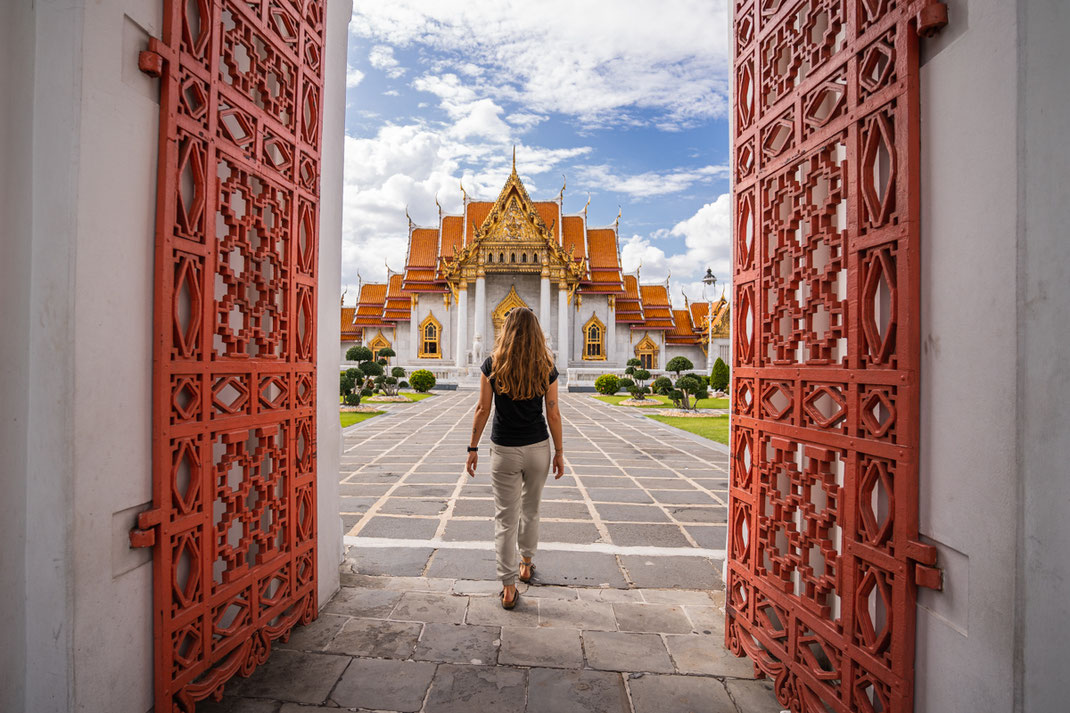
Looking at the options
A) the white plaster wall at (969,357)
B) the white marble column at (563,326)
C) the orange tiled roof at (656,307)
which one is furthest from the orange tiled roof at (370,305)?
the white plaster wall at (969,357)

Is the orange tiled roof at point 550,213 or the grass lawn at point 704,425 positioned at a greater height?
the orange tiled roof at point 550,213

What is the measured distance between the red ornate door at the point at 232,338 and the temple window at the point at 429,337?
2939 centimetres

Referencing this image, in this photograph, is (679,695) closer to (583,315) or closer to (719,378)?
(719,378)

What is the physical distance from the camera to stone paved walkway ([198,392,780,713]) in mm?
2355

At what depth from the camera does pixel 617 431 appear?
11562 millimetres

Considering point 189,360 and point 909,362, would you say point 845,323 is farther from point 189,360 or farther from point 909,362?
point 189,360

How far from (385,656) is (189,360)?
169 cm

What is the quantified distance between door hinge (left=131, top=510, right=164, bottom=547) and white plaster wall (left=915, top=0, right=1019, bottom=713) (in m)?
2.65

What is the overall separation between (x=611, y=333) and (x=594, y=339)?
43.7 inches

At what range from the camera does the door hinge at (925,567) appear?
5.37 ft

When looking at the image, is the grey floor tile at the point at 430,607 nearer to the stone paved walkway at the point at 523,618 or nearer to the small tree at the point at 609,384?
the stone paved walkway at the point at 523,618

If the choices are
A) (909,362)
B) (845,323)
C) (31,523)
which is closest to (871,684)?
(909,362)

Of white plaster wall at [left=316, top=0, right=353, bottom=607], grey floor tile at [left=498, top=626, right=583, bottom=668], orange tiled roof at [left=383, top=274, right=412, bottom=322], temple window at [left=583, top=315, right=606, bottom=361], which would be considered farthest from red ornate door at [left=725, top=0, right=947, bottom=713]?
orange tiled roof at [left=383, top=274, right=412, bottom=322]

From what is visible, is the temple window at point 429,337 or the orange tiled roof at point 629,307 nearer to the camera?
the temple window at point 429,337
